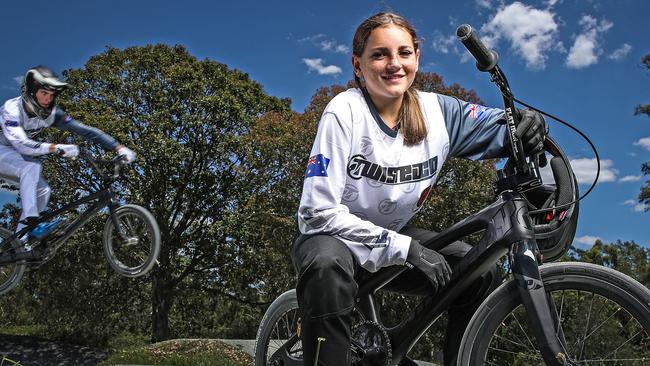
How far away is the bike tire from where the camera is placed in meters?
2.24

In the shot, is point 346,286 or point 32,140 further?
point 32,140

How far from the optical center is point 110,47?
2155cm

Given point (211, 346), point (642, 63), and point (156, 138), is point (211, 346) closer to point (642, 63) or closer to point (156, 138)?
point (156, 138)

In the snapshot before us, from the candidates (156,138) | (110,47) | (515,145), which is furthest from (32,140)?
(110,47)

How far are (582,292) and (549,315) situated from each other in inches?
8.4

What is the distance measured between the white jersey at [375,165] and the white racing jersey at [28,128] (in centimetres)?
455

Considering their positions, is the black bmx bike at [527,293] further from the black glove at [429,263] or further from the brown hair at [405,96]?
the brown hair at [405,96]

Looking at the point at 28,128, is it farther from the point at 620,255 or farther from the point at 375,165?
the point at 620,255

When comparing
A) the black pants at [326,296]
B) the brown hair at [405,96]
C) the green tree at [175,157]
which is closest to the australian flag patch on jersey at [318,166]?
the black pants at [326,296]

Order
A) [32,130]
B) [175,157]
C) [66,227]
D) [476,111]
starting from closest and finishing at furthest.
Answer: [476,111], [32,130], [66,227], [175,157]

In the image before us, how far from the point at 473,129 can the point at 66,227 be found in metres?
6.44

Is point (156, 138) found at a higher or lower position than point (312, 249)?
higher

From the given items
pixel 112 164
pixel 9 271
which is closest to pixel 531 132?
pixel 112 164

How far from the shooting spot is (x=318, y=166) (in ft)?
8.30
